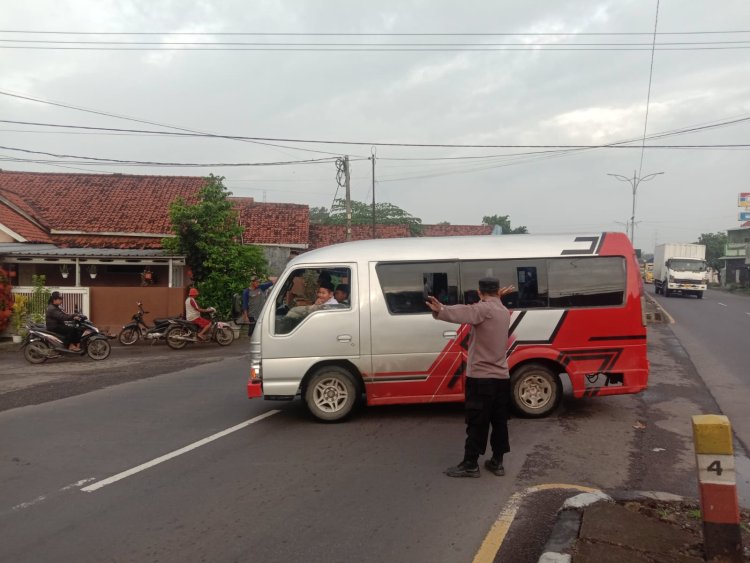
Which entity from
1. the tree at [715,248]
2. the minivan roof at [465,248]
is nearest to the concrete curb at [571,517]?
the minivan roof at [465,248]

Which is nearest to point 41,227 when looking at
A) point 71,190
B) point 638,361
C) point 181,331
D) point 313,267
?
point 71,190

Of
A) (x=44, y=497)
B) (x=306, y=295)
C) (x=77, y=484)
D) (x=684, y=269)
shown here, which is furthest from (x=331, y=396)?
(x=684, y=269)

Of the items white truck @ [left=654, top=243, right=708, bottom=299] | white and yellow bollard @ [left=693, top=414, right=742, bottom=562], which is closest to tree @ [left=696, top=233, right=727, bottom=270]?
white truck @ [left=654, top=243, right=708, bottom=299]

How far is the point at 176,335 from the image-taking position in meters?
15.8

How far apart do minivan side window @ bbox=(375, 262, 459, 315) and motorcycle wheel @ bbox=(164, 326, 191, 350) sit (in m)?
9.98

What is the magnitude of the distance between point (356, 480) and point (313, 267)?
9.65 ft

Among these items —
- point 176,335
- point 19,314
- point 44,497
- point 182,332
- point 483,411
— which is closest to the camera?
point 44,497

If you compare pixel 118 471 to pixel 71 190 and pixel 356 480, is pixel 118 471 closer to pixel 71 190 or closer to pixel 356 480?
pixel 356 480

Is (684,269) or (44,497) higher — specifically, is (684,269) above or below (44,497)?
above

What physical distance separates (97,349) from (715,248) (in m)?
83.7

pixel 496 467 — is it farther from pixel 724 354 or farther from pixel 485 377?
pixel 724 354

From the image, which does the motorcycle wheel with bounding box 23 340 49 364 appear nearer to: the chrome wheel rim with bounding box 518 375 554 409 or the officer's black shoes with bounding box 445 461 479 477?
the chrome wheel rim with bounding box 518 375 554 409

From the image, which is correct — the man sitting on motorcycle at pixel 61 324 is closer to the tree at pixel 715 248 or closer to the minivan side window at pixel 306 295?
the minivan side window at pixel 306 295

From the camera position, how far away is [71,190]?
995 inches
